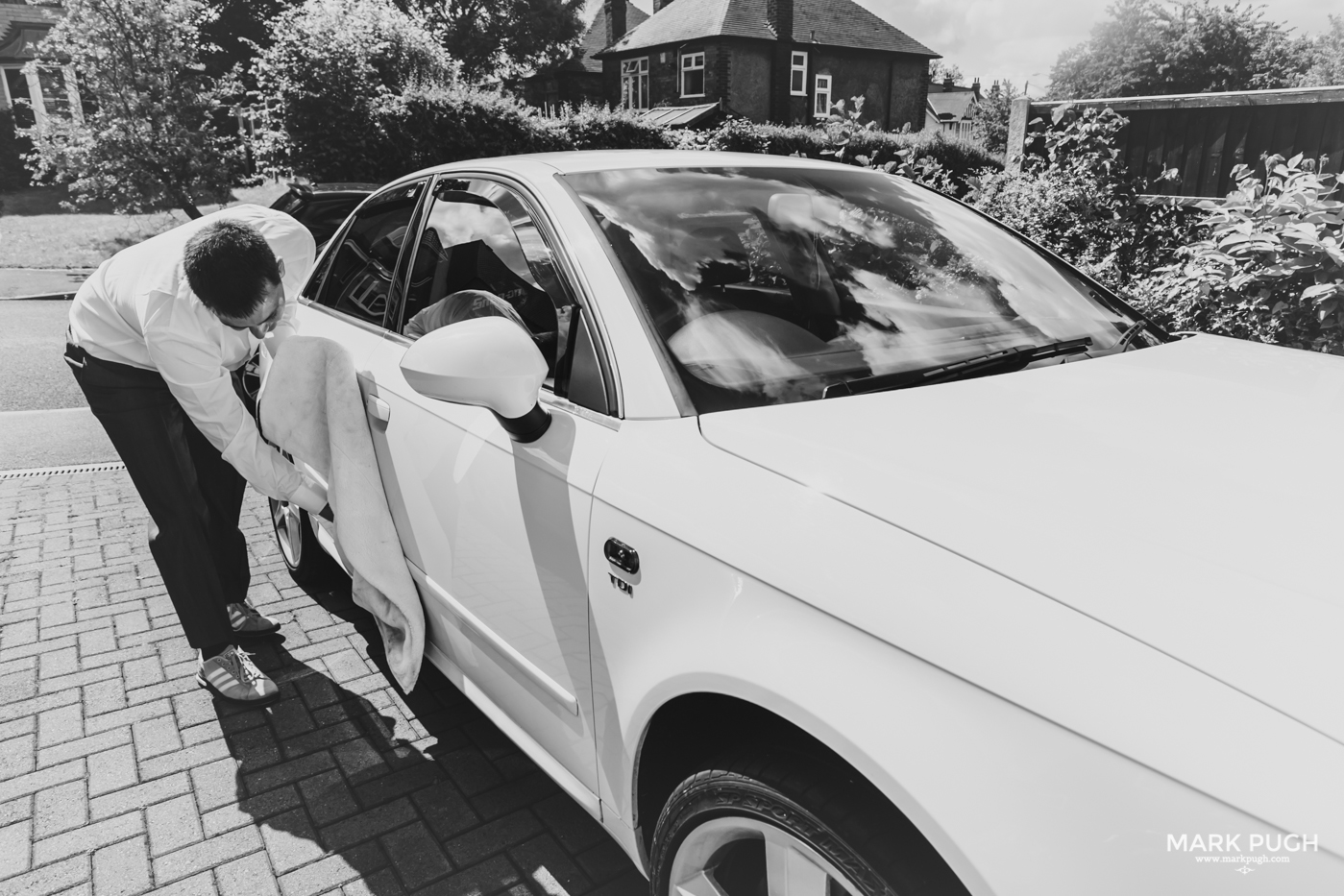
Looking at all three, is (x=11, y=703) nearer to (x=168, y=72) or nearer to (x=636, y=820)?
(x=636, y=820)

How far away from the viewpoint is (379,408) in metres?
2.64

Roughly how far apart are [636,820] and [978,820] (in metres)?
0.90

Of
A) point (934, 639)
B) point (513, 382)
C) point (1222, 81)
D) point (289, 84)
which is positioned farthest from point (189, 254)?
point (1222, 81)

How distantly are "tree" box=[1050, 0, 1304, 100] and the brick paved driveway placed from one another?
47518 millimetres

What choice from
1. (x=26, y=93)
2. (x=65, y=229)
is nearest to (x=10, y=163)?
(x=26, y=93)

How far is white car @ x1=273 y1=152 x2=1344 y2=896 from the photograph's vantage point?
1.02 m

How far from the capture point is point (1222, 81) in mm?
45062

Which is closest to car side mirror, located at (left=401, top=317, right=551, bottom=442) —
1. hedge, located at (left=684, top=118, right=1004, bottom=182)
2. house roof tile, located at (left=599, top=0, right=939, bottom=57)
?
hedge, located at (left=684, top=118, right=1004, bottom=182)

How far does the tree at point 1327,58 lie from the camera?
163ft

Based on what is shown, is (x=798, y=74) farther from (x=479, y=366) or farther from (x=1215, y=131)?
(x=479, y=366)

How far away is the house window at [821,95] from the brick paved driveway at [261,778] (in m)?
36.6

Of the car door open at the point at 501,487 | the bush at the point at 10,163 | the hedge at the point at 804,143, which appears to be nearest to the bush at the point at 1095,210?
the car door open at the point at 501,487

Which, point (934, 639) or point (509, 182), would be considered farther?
point (509, 182)

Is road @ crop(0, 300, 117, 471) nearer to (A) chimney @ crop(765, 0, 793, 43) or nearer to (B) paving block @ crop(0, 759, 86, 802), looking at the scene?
(B) paving block @ crop(0, 759, 86, 802)
